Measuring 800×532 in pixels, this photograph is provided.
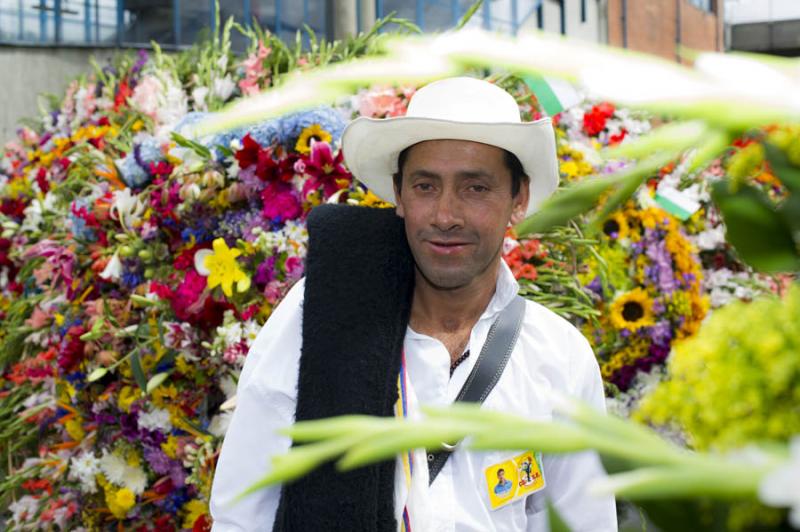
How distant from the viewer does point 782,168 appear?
1.33 feet

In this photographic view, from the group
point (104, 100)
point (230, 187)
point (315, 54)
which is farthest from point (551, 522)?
point (104, 100)

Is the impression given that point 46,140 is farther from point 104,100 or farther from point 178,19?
point 178,19

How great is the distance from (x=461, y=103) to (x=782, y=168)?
1.56 m

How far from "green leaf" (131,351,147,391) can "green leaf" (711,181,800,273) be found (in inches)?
101

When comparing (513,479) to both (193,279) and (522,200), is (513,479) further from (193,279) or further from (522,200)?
(193,279)

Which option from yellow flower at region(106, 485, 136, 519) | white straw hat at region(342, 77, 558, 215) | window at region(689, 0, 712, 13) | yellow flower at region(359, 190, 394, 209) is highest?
window at region(689, 0, 712, 13)

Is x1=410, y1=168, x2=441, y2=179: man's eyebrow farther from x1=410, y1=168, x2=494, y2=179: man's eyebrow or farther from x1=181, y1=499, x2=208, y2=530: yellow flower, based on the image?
x1=181, y1=499, x2=208, y2=530: yellow flower

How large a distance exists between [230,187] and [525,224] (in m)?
2.46

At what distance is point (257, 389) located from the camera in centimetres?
190

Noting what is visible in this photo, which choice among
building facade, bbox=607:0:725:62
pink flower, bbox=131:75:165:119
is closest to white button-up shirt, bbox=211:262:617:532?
pink flower, bbox=131:75:165:119

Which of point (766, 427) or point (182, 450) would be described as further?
point (182, 450)

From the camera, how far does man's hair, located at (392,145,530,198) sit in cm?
201

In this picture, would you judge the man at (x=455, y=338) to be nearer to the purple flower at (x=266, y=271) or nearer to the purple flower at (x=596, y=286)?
the purple flower at (x=266, y=271)

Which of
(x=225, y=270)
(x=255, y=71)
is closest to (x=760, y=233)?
(x=225, y=270)
